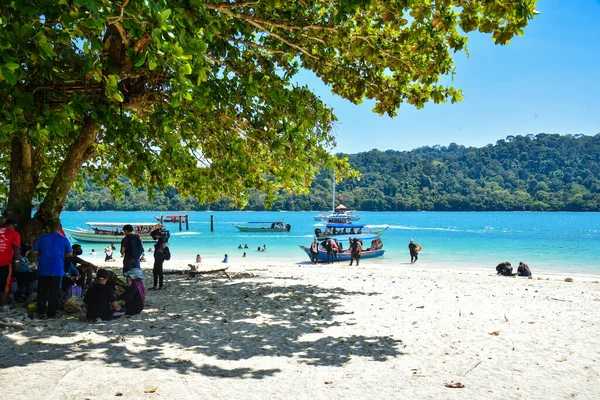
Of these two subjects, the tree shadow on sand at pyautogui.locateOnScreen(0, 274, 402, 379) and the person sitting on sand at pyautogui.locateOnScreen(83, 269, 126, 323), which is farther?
the person sitting on sand at pyautogui.locateOnScreen(83, 269, 126, 323)

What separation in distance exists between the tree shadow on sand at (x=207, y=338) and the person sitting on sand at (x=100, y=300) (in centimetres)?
20

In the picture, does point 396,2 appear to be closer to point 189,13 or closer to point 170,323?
point 189,13

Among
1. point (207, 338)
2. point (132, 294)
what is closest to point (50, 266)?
point (132, 294)

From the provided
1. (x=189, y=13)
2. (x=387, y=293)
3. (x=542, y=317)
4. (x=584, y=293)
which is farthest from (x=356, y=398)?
(x=584, y=293)

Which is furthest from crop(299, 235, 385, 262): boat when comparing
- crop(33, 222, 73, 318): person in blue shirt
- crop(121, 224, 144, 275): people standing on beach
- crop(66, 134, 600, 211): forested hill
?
crop(66, 134, 600, 211): forested hill

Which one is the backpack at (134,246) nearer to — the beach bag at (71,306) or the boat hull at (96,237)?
the beach bag at (71,306)

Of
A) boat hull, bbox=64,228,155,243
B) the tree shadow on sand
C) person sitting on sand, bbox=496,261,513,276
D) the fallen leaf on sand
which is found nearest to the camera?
the fallen leaf on sand

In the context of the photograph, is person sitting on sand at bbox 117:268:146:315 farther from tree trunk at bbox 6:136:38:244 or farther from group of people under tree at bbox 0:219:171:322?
tree trunk at bbox 6:136:38:244

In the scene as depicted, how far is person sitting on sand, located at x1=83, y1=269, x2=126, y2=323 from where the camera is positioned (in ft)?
23.9

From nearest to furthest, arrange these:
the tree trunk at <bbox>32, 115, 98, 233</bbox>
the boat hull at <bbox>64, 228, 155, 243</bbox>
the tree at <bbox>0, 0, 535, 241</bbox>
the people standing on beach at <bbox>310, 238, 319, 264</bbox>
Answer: the tree at <bbox>0, 0, 535, 241</bbox> → the tree trunk at <bbox>32, 115, 98, 233</bbox> → the people standing on beach at <bbox>310, 238, 319, 264</bbox> → the boat hull at <bbox>64, 228, 155, 243</bbox>

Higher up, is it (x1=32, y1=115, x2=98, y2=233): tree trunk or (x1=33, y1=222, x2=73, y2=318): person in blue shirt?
(x1=32, y1=115, x2=98, y2=233): tree trunk

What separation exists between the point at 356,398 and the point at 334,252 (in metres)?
23.8

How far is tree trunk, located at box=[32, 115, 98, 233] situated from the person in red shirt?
1.99 metres

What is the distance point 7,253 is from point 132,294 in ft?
6.88
